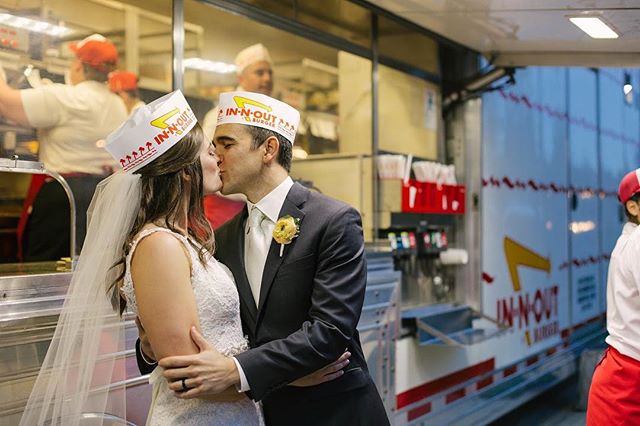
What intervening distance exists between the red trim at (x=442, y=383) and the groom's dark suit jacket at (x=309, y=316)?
2.51 meters

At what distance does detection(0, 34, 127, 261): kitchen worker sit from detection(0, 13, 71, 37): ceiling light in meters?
0.08

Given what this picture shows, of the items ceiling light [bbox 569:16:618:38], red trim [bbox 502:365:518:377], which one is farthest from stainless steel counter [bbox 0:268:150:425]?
red trim [bbox 502:365:518:377]

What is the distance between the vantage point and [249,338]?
2045 mm

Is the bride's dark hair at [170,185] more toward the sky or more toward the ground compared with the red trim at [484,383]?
more toward the sky

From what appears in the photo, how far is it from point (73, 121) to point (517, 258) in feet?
12.4

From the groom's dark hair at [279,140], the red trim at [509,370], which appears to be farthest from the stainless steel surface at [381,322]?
the red trim at [509,370]

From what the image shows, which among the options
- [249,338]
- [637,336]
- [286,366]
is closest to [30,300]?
[249,338]

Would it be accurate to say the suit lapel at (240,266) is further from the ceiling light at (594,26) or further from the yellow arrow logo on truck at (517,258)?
the yellow arrow logo on truck at (517,258)

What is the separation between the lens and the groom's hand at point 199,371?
1.76 metres

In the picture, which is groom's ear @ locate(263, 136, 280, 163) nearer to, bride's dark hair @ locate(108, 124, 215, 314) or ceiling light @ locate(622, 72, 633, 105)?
bride's dark hair @ locate(108, 124, 215, 314)

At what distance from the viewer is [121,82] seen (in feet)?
12.5

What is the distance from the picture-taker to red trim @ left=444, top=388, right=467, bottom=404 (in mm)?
5066

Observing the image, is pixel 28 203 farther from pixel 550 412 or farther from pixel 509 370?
pixel 550 412

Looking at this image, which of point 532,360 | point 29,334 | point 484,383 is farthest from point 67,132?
point 532,360
